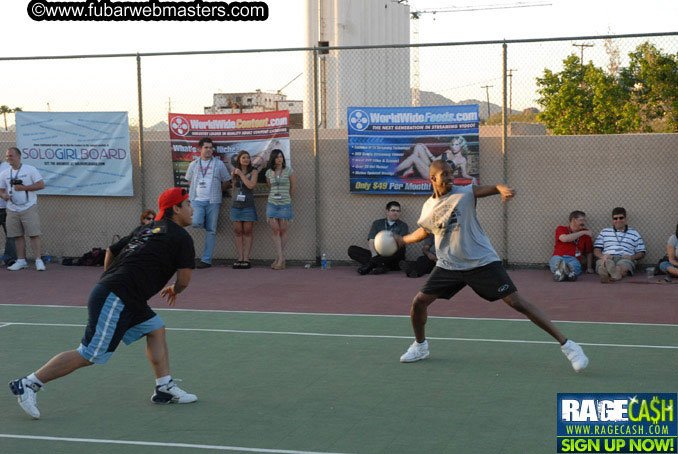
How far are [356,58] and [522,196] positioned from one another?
16.8 metres

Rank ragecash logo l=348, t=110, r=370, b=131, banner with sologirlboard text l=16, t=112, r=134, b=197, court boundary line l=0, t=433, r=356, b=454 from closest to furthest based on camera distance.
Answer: court boundary line l=0, t=433, r=356, b=454 → ragecash logo l=348, t=110, r=370, b=131 → banner with sologirlboard text l=16, t=112, r=134, b=197

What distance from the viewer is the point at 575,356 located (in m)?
7.84

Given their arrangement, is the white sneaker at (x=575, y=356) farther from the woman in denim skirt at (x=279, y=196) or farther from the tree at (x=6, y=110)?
the tree at (x=6, y=110)

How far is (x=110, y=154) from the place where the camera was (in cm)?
1688

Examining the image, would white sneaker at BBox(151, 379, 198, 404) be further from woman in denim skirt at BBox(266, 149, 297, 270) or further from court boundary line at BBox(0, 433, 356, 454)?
woman in denim skirt at BBox(266, 149, 297, 270)

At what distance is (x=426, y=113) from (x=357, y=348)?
→ 22.7 ft

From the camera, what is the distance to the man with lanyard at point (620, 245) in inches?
551

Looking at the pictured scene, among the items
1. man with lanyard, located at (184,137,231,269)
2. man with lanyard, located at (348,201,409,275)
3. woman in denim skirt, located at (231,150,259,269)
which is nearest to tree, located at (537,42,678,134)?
man with lanyard, located at (348,201,409,275)

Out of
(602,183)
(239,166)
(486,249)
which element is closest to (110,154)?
(239,166)

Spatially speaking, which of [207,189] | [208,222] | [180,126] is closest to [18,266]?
[208,222]

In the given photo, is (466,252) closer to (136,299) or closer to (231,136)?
(136,299)

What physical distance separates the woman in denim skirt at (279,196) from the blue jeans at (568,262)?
15.4 ft

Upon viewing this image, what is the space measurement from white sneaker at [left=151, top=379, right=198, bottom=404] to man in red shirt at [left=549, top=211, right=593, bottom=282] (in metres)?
8.37

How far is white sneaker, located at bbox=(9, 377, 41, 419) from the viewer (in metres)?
6.64
